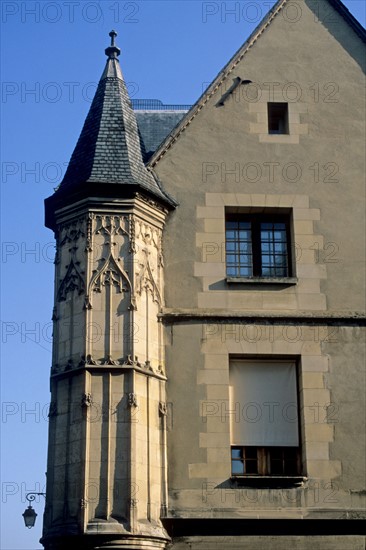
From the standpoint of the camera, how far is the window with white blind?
18.6m

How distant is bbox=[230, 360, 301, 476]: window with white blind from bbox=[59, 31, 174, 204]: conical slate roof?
Result: 13.5ft

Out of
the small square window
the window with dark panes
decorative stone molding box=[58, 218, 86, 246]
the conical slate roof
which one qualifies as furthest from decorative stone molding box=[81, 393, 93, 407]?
the small square window

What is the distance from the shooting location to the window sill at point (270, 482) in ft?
59.1

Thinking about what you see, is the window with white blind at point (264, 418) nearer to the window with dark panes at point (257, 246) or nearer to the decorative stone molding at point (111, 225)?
the window with dark panes at point (257, 246)

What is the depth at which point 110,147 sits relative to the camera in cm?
2017

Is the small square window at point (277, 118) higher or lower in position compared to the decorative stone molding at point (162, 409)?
higher

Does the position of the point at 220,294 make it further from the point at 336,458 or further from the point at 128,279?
the point at 336,458

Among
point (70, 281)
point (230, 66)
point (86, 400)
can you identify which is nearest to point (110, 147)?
point (70, 281)

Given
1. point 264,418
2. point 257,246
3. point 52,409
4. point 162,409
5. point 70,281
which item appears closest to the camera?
point 52,409

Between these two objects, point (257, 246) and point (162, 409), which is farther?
point (257, 246)

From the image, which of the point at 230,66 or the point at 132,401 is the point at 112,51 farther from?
the point at 132,401

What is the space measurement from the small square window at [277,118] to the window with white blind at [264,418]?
539cm

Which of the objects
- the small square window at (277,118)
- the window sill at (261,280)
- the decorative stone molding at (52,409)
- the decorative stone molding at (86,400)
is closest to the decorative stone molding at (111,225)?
the window sill at (261,280)

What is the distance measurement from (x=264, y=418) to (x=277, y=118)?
6873 millimetres
